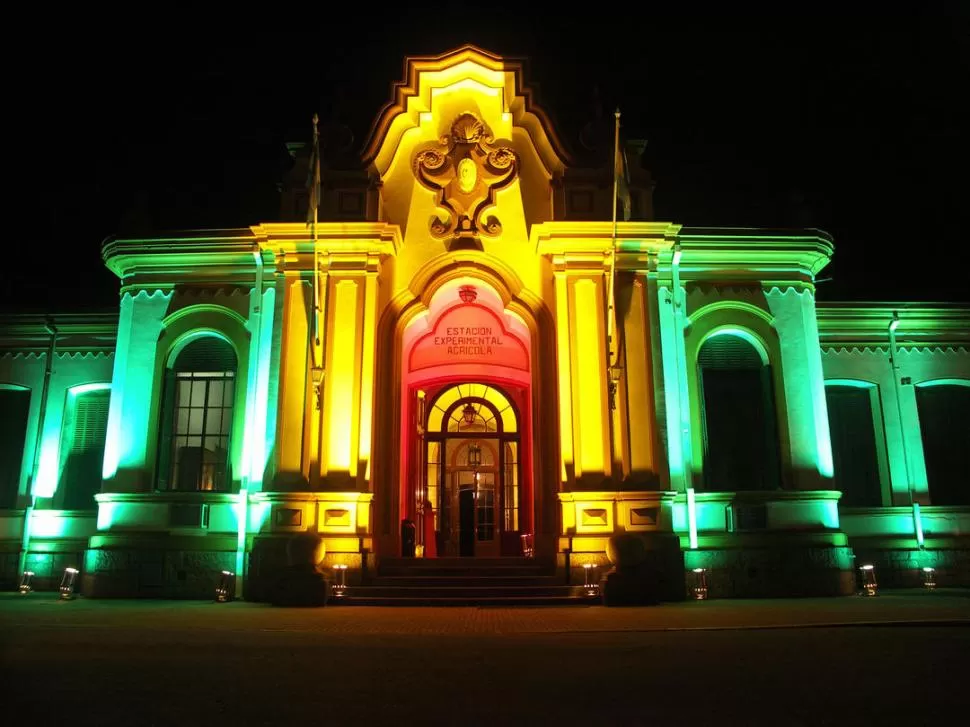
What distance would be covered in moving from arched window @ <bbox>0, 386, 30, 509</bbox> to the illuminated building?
64mm

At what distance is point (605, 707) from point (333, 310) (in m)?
11.0

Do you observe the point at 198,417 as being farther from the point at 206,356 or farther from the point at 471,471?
the point at 471,471

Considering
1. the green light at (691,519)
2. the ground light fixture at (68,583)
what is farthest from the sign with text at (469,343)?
the ground light fixture at (68,583)

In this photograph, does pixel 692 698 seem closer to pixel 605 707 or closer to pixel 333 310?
pixel 605 707

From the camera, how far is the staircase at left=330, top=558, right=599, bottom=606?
41.2ft

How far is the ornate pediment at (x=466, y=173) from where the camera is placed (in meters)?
15.6

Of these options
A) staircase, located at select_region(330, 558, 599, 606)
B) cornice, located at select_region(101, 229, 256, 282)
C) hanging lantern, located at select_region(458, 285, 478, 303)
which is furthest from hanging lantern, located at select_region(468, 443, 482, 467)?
cornice, located at select_region(101, 229, 256, 282)

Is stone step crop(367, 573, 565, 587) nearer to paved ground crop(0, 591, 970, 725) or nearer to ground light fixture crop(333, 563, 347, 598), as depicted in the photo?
ground light fixture crop(333, 563, 347, 598)

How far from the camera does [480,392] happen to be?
17.9m

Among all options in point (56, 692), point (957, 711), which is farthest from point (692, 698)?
point (56, 692)

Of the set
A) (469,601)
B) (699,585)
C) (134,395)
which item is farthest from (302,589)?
(699,585)

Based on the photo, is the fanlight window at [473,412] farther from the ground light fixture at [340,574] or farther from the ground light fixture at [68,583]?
the ground light fixture at [68,583]

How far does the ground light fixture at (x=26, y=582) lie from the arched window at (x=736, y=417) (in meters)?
13.8

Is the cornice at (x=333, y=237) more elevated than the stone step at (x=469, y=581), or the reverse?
the cornice at (x=333, y=237)
